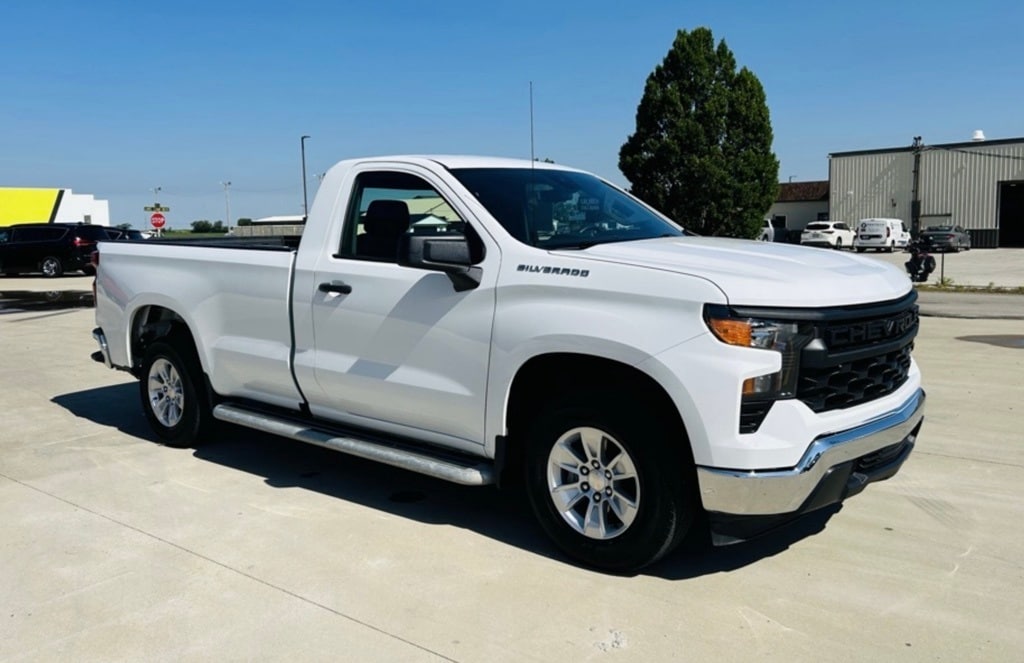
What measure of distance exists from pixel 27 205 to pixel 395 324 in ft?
219

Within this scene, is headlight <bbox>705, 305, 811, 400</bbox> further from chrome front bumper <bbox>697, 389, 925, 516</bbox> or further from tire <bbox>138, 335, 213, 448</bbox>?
tire <bbox>138, 335, 213, 448</bbox>

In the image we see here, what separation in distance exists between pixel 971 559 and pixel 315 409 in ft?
12.1

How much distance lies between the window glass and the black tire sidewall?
72.7 inches

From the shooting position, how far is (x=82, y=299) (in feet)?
63.0

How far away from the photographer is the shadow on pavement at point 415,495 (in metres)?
4.38

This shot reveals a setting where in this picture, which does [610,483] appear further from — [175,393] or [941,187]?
[941,187]

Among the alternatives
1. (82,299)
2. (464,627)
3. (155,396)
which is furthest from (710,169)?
(464,627)

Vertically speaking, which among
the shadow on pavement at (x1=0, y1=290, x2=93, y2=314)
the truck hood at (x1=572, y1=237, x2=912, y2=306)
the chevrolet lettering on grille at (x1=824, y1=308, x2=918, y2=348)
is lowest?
the shadow on pavement at (x1=0, y1=290, x2=93, y2=314)

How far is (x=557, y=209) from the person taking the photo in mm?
4867

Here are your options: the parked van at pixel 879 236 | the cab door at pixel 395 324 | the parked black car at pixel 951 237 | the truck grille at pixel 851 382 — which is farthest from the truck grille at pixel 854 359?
the parked van at pixel 879 236

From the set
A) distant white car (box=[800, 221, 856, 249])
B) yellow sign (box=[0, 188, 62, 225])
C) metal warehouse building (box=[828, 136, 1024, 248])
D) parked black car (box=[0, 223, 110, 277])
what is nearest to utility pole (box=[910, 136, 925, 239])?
metal warehouse building (box=[828, 136, 1024, 248])

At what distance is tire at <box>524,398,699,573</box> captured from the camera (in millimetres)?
3854

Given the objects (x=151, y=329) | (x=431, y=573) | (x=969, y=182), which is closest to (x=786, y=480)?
(x=431, y=573)

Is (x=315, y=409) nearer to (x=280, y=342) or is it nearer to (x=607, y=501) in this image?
(x=280, y=342)
